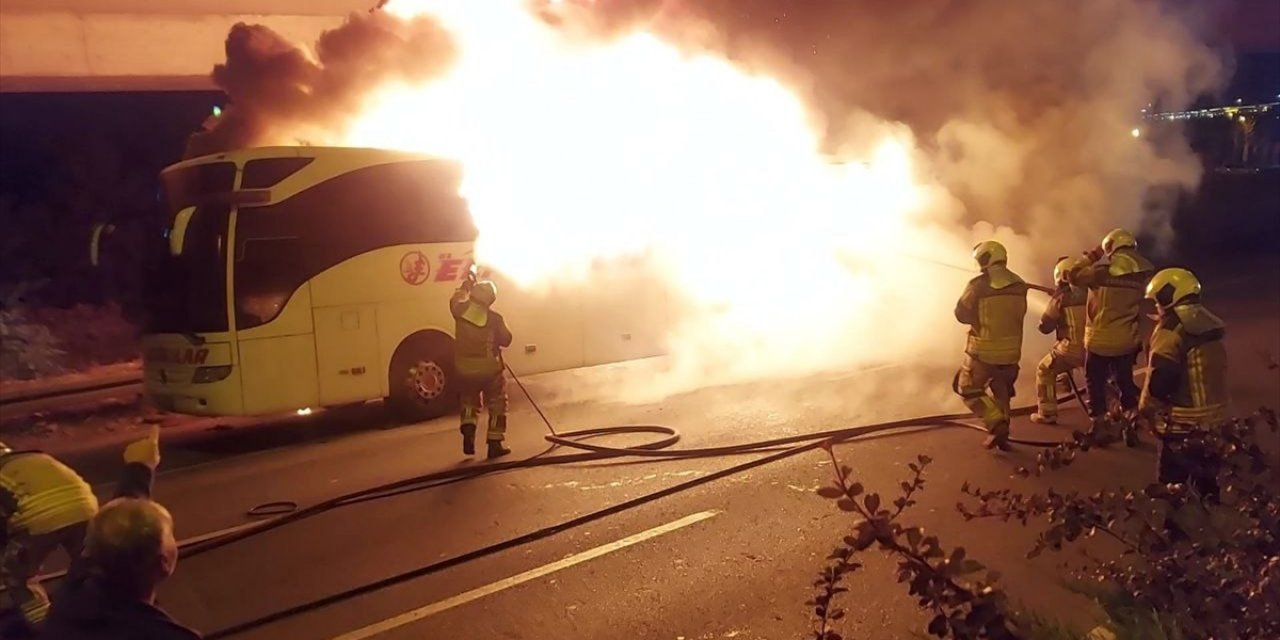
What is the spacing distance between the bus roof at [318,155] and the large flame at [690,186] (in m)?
1.02

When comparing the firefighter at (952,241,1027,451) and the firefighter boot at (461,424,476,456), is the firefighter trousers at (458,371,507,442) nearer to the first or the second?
the firefighter boot at (461,424,476,456)

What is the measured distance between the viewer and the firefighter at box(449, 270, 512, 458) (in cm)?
874

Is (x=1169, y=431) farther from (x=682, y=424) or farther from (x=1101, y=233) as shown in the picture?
(x=1101, y=233)

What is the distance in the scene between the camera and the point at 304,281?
10539mm

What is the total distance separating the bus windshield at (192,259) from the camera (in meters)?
10.0

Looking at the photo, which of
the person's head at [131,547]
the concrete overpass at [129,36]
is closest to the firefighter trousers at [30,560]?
the person's head at [131,547]

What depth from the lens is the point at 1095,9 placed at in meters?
16.0

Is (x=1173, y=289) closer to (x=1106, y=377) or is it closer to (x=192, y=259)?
(x=1106, y=377)

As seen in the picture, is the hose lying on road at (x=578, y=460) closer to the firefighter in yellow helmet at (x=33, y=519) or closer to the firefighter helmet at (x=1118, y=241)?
the firefighter in yellow helmet at (x=33, y=519)

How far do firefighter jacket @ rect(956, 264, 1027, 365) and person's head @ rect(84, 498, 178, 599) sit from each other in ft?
22.9

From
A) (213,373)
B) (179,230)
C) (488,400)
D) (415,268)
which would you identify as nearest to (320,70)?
(415,268)

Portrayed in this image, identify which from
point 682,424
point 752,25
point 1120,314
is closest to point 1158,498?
point 1120,314

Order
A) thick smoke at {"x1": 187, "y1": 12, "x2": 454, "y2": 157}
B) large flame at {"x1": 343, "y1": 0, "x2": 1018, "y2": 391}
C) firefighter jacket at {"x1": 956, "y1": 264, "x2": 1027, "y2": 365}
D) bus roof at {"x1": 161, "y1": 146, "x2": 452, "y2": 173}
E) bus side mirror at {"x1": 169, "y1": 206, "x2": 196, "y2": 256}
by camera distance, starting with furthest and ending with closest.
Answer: large flame at {"x1": 343, "y1": 0, "x2": 1018, "y2": 391}
thick smoke at {"x1": 187, "y1": 12, "x2": 454, "y2": 157}
bus roof at {"x1": 161, "y1": 146, "x2": 452, "y2": 173}
bus side mirror at {"x1": 169, "y1": 206, "x2": 196, "y2": 256}
firefighter jacket at {"x1": 956, "y1": 264, "x2": 1027, "y2": 365}

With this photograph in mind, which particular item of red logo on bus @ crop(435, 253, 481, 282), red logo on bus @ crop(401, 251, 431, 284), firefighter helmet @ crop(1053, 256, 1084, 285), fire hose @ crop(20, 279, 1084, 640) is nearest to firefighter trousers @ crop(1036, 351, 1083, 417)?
fire hose @ crop(20, 279, 1084, 640)
